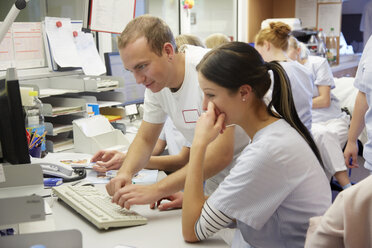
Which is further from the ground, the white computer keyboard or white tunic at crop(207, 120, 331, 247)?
white tunic at crop(207, 120, 331, 247)

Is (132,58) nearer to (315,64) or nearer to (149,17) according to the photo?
(149,17)

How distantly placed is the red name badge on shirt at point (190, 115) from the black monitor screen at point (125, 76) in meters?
1.13

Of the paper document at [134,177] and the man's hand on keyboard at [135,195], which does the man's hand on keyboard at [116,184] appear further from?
the paper document at [134,177]

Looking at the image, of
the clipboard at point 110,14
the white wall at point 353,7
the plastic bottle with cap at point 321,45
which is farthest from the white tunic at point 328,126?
the white wall at point 353,7

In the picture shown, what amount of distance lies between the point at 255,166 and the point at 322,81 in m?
2.63

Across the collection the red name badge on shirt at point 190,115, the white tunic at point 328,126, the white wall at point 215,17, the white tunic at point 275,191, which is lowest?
the white tunic at point 328,126

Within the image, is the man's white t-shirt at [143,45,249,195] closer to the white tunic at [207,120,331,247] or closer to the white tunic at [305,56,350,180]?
the white tunic at [207,120,331,247]

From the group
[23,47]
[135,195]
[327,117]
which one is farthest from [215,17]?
[135,195]

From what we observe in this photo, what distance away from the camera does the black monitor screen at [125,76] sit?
277cm

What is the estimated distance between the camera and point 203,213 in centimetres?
124

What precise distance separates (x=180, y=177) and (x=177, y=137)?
0.95 m

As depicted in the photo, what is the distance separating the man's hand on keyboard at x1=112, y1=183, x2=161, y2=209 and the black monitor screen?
1.42 meters

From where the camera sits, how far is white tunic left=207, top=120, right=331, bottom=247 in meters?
1.17

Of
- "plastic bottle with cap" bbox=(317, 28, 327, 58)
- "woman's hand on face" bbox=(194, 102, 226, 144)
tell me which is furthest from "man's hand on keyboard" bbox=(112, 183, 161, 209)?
"plastic bottle with cap" bbox=(317, 28, 327, 58)
